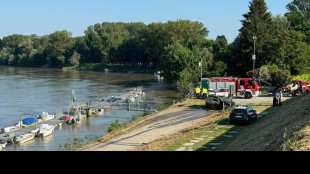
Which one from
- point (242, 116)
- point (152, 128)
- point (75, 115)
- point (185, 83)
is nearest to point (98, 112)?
point (75, 115)

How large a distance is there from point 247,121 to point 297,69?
37.5m

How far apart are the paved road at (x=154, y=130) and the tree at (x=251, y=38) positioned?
31162 millimetres

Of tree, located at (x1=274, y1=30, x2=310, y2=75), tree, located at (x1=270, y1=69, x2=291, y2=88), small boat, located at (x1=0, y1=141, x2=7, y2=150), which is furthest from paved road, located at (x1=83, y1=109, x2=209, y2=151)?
tree, located at (x1=274, y1=30, x2=310, y2=75)

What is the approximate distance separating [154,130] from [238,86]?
716 inches

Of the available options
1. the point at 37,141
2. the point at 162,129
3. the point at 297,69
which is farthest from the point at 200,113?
the point at 297,69

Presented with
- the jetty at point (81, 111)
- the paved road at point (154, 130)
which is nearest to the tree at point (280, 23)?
the jetty at point (81, 111)

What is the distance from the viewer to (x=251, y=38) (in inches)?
2584

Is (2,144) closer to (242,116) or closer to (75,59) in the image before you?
(242,116)

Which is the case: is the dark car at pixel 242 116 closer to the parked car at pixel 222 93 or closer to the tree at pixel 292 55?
the parked car at pixel 222 93

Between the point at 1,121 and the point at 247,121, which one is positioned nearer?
the point at 247,121

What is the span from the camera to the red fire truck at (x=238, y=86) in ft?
144

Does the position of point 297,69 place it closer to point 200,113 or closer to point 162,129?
point 200,113

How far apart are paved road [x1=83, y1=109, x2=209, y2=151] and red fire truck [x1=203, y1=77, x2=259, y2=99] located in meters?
7.78
